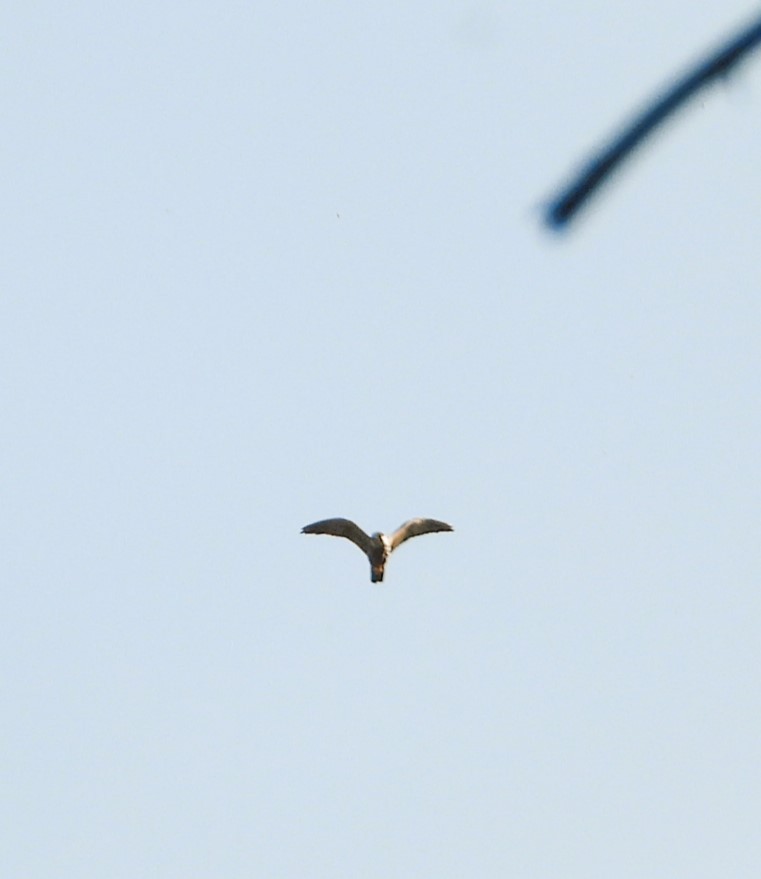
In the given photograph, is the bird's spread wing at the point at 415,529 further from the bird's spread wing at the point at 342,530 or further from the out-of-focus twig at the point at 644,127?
the out-of-focus twig at the point at 644,127

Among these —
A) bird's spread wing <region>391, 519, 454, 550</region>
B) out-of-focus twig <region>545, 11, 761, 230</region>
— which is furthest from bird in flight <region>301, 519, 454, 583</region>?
out-of-focus twig <region>545, 11, 761, 230</region>

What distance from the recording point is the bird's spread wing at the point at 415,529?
98.0 ft

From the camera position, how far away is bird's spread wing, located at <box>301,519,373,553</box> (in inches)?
1159

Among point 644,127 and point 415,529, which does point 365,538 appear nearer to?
point 415,529

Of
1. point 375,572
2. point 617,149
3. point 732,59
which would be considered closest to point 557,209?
point 617,149

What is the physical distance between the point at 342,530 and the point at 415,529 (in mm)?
1542

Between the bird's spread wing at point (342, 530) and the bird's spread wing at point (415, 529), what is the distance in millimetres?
497

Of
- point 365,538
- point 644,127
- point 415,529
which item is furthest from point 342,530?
point 644,127

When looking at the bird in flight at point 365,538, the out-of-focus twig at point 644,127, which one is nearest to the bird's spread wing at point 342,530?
the bird in flight at point 365,538

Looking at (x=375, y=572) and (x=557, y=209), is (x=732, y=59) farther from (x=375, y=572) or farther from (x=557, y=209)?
(x=375, y=572)

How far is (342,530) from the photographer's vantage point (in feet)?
96.8

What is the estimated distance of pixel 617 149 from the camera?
473 inches

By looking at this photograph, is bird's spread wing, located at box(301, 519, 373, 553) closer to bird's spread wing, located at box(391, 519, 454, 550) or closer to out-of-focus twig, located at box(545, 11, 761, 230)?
bird's spread wing, located at box(391, 519, 454, 550)

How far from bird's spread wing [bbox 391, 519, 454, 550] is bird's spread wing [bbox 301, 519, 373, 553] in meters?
0.50
